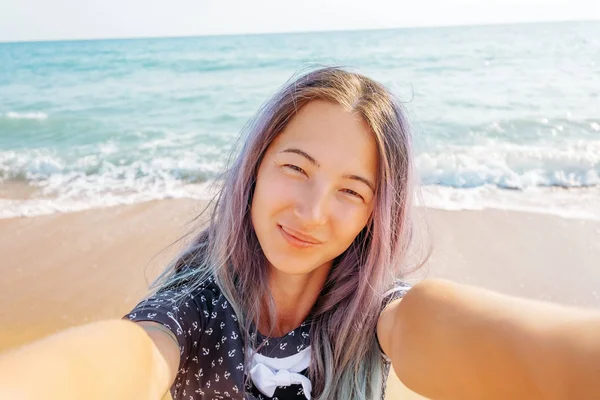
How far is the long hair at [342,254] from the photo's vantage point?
5.54 ft

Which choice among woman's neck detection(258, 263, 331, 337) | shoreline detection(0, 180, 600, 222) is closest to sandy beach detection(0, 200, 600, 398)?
shoreline detection(0, 180, 600, 222)

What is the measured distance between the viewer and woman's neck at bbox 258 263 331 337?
1801mm

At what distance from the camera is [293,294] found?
182cm

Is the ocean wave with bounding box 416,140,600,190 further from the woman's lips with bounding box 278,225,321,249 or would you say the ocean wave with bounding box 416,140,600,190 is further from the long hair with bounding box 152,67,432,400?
the woman's lips with bounding box 278,225,321,249

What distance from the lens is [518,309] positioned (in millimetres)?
1016

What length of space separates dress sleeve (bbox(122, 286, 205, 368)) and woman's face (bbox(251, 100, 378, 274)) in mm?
304

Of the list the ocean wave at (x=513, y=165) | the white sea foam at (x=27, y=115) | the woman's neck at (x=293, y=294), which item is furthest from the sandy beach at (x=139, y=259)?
the white sea foam at (x=27, y=115)

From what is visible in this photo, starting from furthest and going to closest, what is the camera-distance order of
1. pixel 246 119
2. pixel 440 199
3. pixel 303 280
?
1. pixel 246 119
2. pixel 440 199
3. pixel 303 280

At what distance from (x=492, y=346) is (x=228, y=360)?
93cm

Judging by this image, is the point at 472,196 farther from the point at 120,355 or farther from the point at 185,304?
the point at 120,355

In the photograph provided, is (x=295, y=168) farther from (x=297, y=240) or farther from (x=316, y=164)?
(x=297, y=240)

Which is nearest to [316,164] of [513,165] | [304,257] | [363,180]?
[363,180]

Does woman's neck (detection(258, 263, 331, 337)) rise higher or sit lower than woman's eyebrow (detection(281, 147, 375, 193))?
lower

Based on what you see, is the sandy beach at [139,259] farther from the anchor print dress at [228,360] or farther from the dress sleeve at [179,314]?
the dress sleeve at [179,314]
